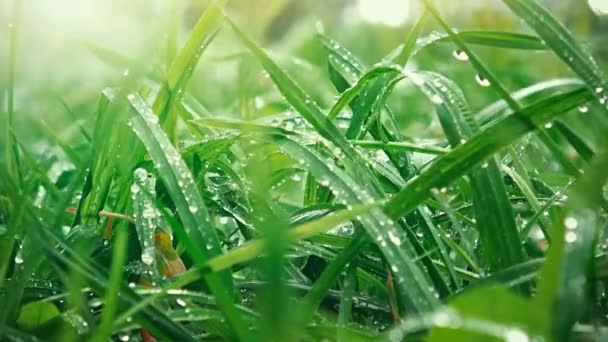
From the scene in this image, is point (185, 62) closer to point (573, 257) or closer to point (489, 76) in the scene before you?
Result: point (489, 76)

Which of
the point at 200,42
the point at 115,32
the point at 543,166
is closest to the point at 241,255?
the point at 200,42

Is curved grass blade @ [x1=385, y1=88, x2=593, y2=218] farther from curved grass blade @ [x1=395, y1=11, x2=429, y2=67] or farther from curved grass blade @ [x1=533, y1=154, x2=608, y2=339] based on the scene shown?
curved grass blade @ [x1=395, y1=11, x2=429, y2=67]

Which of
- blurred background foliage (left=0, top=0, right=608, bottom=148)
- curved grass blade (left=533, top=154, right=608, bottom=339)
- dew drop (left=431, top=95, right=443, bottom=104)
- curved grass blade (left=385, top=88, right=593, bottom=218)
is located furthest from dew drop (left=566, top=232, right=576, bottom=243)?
blurred background foliage (left=0, top=0, right=608, bottom=148)

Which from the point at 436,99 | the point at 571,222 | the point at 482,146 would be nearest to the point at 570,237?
the point at 571,222

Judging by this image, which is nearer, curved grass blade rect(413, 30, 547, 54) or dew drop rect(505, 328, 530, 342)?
dew drop rect(505, 328, 530, 342)

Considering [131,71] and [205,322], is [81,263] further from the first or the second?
[131,71]

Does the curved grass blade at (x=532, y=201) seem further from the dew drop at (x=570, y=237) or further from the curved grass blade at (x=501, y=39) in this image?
the dew drop at (x=570, y=237)

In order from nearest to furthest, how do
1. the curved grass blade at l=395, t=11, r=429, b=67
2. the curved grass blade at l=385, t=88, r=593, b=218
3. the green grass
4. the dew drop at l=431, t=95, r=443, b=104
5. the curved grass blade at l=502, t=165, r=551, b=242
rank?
the green grass
the curved grass blade at l=385, t=88, r=593, b=218
the dew drop at l=431, t=95, r=443, b=104
the curved grass blade at l=502, t=165, r=551, b=242
the curved grass blade at l=395, t=11, r=429, b=67

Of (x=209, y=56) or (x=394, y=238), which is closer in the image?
(x=394, y=238)

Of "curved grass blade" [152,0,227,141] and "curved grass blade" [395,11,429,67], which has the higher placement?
"curved grass blade" [152,0,227,141]
